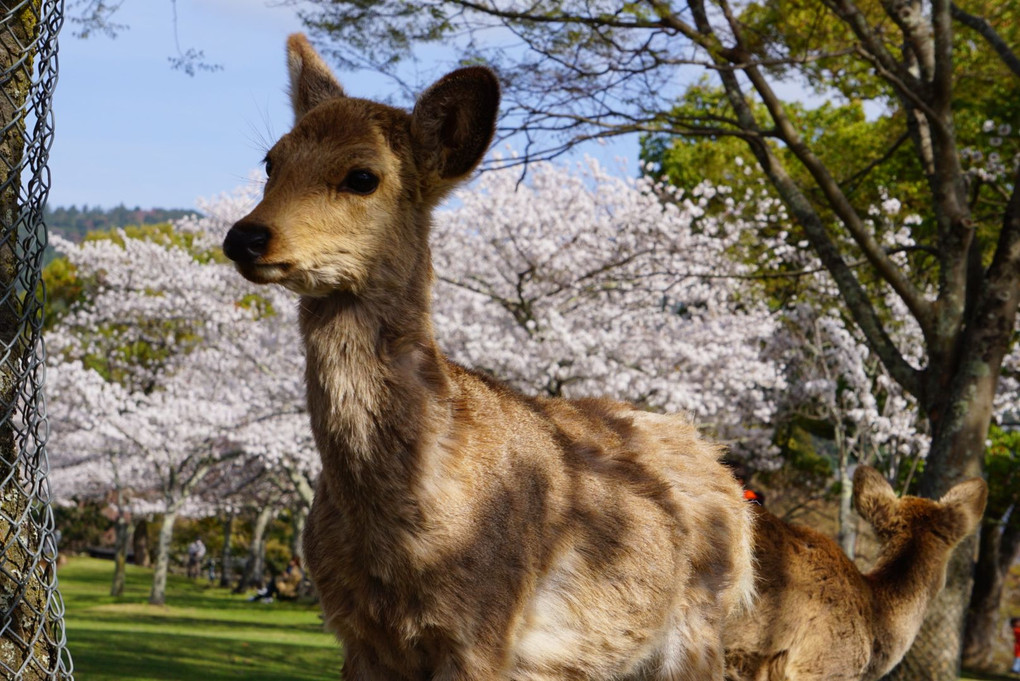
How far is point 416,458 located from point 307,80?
1747 mm

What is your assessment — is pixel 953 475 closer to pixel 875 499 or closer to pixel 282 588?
pixel 875 499

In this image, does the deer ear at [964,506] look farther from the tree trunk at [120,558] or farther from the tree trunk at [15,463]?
the tree trunk at [120,558]

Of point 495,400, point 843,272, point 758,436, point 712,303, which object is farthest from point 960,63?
point 495,400

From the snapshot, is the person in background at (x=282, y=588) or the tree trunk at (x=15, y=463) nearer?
the tree trunk at (x=15, y=463)

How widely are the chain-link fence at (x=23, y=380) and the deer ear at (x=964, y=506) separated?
5847 millimetres

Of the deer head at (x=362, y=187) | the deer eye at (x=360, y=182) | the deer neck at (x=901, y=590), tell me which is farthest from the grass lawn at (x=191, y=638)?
the deer eye at (x=360, y=182)

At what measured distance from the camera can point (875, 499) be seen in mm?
7711

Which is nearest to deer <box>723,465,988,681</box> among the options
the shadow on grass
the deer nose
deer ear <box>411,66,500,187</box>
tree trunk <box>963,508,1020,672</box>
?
deer ear <box>411,66,500,187</box>

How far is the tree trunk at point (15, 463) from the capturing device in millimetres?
3814

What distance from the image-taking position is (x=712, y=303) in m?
24.2

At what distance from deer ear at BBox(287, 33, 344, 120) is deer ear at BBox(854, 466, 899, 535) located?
5.04 metres

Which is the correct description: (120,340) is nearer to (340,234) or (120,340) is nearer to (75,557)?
(75,557)

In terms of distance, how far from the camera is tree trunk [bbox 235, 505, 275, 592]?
4066 centimetres

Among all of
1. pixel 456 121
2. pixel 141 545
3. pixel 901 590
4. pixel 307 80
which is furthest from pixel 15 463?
pixel 141 545
